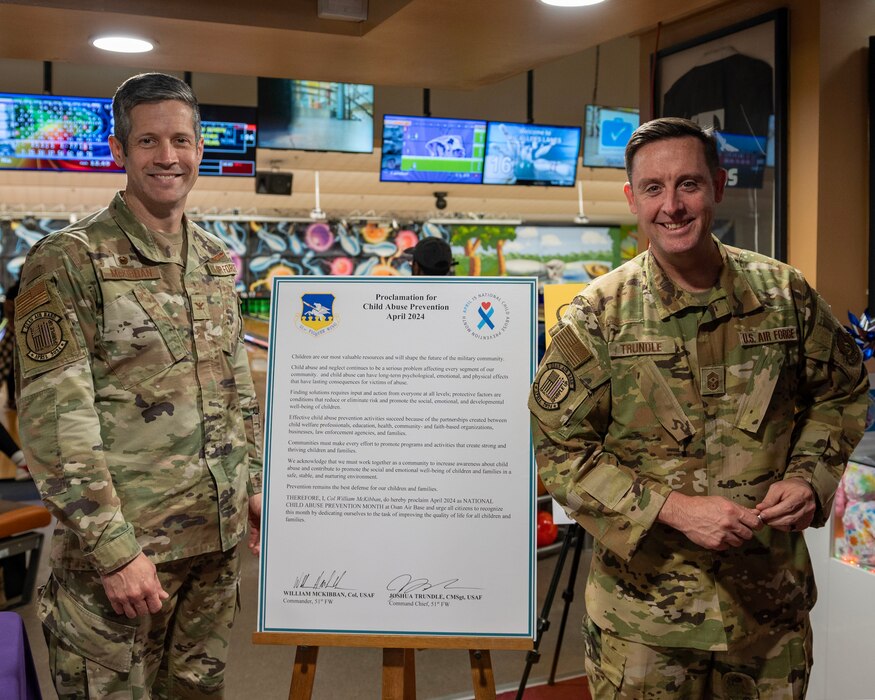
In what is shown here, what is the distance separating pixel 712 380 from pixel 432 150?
19.0ft

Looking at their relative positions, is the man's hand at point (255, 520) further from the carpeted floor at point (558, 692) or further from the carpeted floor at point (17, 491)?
the carpeted floor at point (17, 491)

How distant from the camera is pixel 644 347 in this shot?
6.13 ft

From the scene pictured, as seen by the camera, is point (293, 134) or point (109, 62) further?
point (293, 134)

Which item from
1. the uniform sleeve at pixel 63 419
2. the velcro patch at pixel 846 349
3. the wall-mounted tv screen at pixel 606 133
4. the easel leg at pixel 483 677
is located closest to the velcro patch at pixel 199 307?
the uniform sleeve at pixel 63 419

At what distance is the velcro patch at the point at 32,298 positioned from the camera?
1.83 m

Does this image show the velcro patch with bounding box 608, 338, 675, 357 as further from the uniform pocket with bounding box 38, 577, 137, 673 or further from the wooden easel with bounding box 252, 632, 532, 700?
the uniform pocket with bounding box 38, 577, 137, 673

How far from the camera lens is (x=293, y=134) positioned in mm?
6680

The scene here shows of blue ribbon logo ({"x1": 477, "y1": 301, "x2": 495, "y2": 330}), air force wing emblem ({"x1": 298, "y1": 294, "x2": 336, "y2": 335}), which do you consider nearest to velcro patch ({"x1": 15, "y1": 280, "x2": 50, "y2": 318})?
air force wing emblem ({"x1": 298, "y1": 294, "x2": 336, "y2": 335})

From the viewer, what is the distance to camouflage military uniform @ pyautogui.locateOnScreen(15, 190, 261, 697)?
1.80 metres

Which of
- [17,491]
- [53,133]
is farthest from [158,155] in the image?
[17,491]

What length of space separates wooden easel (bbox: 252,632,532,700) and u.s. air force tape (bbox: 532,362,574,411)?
26.5 inches

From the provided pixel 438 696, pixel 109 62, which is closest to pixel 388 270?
pixel 109 62

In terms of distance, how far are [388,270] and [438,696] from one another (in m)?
12.2

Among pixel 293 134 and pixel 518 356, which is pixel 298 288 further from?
pixel 293 134
